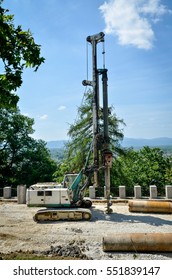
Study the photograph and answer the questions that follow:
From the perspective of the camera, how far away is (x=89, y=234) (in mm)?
14516

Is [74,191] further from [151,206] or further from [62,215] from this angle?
[151,206]

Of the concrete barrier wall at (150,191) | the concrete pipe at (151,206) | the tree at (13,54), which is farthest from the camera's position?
the concrete barrier wall at (150,191)

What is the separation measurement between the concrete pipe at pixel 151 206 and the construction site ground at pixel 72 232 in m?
0.35

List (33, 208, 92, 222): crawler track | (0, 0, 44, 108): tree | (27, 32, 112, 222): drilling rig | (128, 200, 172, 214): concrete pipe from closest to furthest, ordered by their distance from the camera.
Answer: (0, 0, 44, 108): tree → (33, 208, 92, 222): crawler track → (27, 32, 112, 222): drilling rig → (128, 200, 172, 214): concrete pipe

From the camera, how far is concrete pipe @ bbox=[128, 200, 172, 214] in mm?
18734

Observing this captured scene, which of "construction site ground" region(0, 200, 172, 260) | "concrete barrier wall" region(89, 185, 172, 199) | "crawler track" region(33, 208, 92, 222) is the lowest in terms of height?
"construction site ground" region(0, 200, 172, 260)

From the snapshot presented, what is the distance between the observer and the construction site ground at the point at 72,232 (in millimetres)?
11922

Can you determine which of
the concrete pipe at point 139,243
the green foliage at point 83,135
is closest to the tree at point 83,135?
the green foliage at point 83,135

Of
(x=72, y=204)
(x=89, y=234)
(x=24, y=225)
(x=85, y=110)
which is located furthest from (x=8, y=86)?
(x=85, y=110)

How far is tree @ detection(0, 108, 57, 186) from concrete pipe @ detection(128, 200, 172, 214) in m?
19.5

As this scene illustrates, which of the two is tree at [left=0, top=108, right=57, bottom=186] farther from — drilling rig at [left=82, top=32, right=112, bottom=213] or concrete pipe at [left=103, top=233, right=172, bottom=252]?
concrete pipe at [left=103, top=233, right=172, bottom=252]

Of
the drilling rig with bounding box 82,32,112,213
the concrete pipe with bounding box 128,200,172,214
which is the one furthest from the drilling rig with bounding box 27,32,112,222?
the concrete pipe with bounding box 128,200,172,214

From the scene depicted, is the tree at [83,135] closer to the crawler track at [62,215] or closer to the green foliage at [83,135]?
the green foliage at [83,135]
